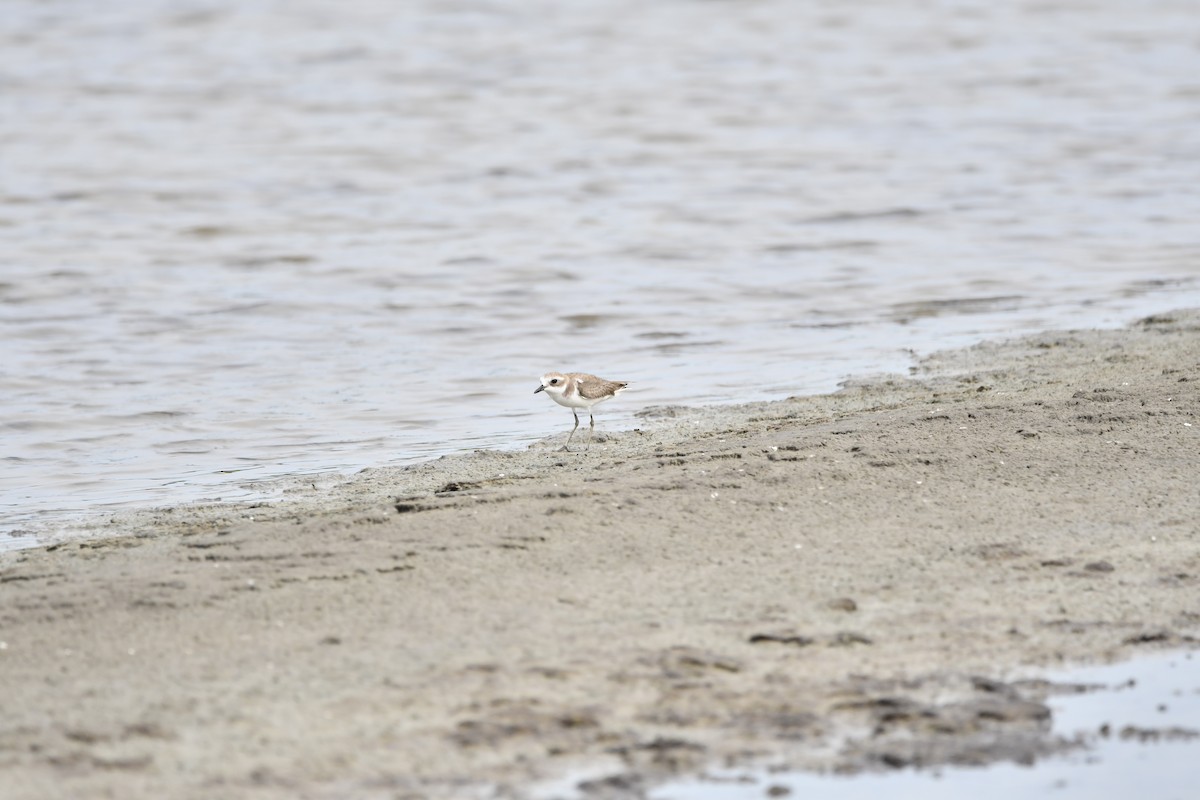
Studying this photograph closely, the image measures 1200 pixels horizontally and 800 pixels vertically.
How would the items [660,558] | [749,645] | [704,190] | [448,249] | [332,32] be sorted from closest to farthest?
[749,645] → [660,558] → [448,249] → [704,190] → [332,32]

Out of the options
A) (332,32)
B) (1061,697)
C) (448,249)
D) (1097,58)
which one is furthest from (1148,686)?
(332,32)

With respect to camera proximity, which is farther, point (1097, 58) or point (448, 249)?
point (1097, 58)

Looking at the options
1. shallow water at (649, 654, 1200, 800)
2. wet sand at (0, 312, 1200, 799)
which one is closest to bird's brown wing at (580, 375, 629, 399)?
wet sand at (0, 312, 1200, 799)

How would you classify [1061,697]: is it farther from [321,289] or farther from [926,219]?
[926,219]

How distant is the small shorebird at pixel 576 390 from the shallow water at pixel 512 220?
47cm

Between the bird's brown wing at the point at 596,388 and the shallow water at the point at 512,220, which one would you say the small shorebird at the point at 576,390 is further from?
the shallow water at the point at 512,220

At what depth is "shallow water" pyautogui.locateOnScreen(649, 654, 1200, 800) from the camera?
4629 mm

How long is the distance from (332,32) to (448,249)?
17925 millimetres

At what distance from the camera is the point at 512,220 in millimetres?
17375

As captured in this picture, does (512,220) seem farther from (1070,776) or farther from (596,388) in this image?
(1070,776)

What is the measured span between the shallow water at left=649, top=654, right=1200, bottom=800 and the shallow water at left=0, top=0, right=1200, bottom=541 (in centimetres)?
447

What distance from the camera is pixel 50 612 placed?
590cm

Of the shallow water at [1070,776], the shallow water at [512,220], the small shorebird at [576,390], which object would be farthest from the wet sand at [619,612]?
the shallow water at [512,220]

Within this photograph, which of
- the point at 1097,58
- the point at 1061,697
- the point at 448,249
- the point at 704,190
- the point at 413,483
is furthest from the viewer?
the point at 1097,58
